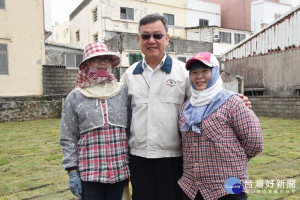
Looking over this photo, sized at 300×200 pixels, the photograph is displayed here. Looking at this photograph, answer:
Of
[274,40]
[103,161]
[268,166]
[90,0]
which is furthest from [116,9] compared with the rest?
[103,161]

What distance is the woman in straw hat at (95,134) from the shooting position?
2111 mm

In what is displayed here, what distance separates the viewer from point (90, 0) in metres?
21.7

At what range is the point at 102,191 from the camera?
7.15 ft

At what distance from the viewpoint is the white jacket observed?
87.1 inches

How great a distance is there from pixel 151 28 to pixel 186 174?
1231 mm

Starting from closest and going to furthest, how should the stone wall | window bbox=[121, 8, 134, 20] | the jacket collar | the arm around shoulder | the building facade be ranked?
the arm around shoulder → the jacket collar → the stone wall → the building facade → window bbox=[121, 8, 134, 20]

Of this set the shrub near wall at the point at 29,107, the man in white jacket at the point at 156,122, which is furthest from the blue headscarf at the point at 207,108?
the shrub near wall at the point at 29,107

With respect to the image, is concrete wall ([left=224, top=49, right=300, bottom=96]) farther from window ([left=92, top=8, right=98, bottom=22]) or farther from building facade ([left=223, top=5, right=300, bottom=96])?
window ([left=92, top=8, right=98, bottom=22])

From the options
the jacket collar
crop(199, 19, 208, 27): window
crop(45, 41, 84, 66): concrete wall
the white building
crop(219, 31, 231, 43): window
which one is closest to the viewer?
the jacket collar

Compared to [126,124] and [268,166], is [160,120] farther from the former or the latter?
[268,166]

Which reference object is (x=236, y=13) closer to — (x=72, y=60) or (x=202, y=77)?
(x=72, y=60)

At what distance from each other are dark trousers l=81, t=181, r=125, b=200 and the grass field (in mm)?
1286

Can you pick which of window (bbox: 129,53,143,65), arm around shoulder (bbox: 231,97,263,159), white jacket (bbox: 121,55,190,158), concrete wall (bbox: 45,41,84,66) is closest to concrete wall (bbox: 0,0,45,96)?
concrete wall (bbox: 45,41,84,66)

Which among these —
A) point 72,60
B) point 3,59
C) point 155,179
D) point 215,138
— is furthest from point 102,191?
point 72,60
